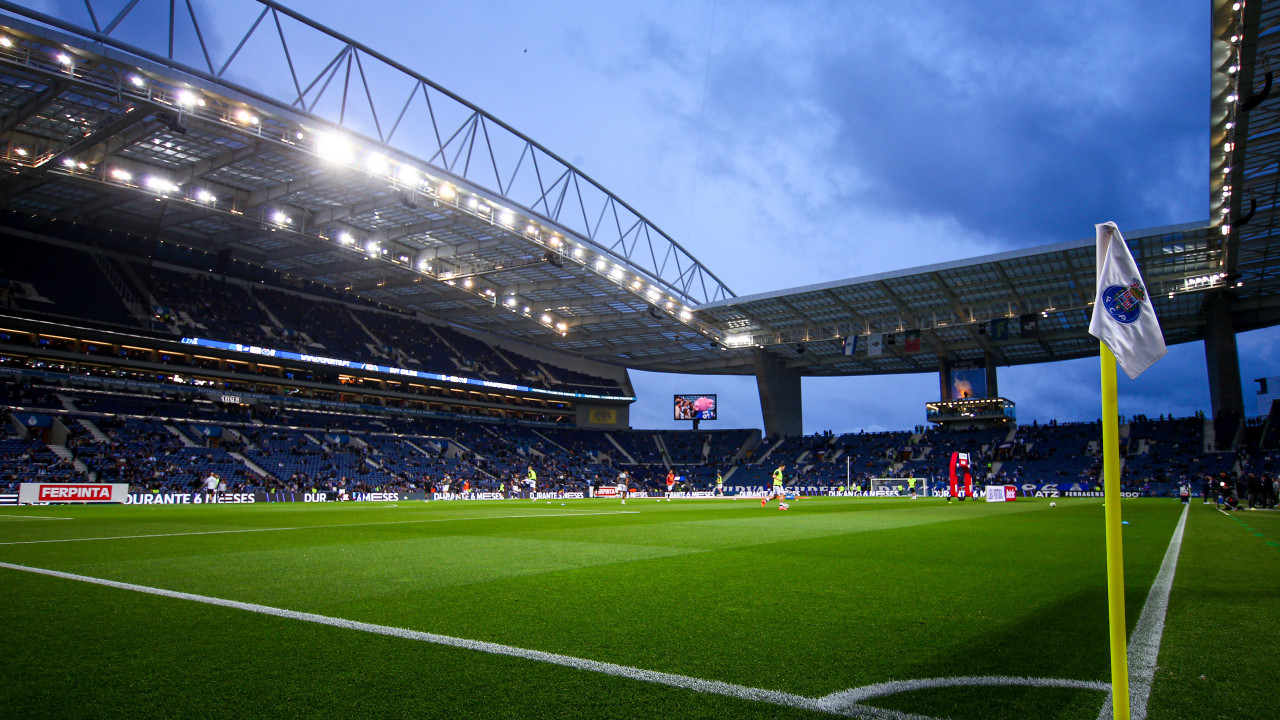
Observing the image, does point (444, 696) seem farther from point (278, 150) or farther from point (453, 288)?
point (453, 288)

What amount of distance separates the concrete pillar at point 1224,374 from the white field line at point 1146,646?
4774 cm

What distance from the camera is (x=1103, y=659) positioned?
419 centimetres

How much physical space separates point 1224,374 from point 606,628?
5486cm

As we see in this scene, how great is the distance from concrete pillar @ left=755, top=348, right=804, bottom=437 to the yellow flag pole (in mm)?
59483

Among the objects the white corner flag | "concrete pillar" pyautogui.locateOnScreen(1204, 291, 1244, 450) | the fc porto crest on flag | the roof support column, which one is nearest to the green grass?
the white corner flag

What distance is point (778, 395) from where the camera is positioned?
6569cm

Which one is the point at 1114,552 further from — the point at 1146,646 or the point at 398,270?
the point at 398,270

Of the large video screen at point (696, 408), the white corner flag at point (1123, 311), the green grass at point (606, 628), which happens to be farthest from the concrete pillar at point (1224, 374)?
the white corner flag at point (1123, 311)

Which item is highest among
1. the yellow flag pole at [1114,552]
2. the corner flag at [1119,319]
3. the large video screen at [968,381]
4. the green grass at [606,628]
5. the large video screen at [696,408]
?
the large video screen at [968,381]

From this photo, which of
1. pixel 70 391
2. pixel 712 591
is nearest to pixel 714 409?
pixel 70 391

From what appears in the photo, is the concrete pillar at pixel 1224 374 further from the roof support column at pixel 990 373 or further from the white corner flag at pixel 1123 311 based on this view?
the white corner flag at pixel 1123 311

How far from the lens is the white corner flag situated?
3.35 m

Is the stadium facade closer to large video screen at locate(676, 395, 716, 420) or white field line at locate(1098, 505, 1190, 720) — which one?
large video screen at locate(676, 395, 716, 420)

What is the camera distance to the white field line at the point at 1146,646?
335 cm
